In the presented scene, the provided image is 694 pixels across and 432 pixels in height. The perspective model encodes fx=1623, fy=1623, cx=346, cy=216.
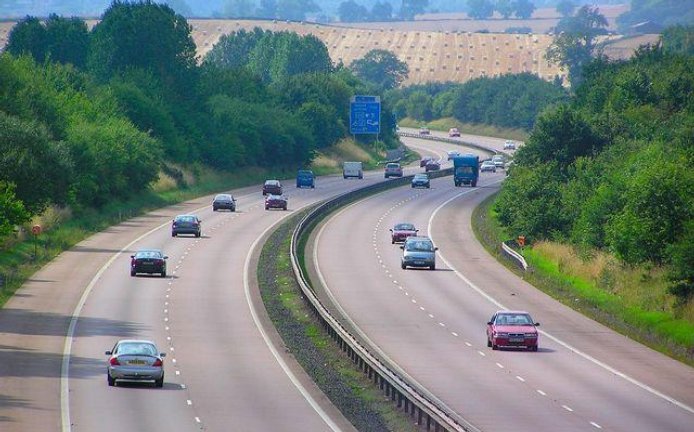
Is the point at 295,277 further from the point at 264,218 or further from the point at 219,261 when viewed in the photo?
the point at 264,218

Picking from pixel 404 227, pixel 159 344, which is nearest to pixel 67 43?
pixel 404 227

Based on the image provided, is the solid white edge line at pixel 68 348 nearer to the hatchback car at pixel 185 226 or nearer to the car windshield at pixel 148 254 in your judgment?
the car windshield at pixel 148 254

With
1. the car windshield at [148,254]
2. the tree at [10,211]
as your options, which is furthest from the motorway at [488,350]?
the tree at [10,211]

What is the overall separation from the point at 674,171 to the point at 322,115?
11484 centimetres

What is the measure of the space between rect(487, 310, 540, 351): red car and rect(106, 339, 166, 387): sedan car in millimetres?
Answer: 13943

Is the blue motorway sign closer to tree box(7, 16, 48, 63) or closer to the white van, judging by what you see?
the white van

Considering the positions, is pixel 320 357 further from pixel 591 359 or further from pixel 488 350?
pixel 591 359

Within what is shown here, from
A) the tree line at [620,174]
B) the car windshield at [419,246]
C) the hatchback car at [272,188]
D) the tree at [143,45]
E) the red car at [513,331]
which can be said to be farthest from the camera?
the tree at [143,45]

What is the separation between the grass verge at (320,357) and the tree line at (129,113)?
11.7 metres

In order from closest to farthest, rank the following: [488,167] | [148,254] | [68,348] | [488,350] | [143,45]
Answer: [68,348]
[488,350]
[148,254]
[143,45]
[488,167]

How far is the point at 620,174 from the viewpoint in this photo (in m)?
84.7

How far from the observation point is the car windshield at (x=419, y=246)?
81.4 metres

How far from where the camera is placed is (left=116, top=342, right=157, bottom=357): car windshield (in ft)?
142

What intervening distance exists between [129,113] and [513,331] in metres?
91.3
